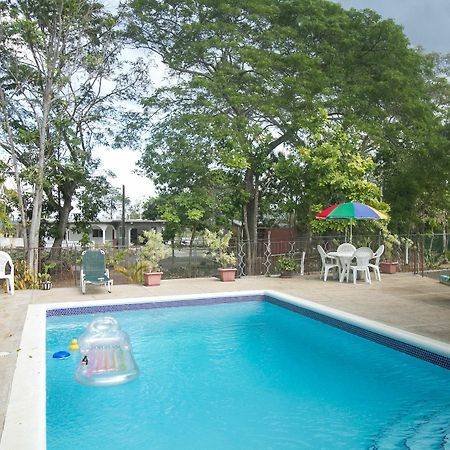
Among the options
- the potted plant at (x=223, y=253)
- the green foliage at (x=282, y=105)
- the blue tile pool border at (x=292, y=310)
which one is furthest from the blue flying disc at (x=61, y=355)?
the green foliage at (x=282, y=105)

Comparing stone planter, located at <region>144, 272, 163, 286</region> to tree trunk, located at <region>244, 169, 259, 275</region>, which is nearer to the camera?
stone planter, located at <region>144, 272, 163, 286</region>

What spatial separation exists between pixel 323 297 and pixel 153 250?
4.62 meters

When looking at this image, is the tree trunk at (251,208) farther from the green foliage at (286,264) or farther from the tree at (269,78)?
the green foliage at (286,264)

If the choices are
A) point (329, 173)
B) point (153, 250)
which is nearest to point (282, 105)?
point (329, 173)

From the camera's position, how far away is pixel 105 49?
15.9 meters

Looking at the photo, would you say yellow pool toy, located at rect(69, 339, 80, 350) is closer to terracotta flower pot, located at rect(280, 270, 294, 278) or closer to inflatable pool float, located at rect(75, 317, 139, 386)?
inflatable pool float, located at rect(75, 317, 139, 386)

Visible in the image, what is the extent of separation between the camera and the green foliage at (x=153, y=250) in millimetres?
12086

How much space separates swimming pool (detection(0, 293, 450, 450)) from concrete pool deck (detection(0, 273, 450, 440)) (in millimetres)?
568

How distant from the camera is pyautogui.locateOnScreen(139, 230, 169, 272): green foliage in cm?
1209

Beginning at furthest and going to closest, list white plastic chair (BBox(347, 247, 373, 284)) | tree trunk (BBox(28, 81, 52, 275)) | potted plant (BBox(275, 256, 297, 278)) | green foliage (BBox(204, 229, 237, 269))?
potted plant (BBox(275, 256, 297, 278)) < tree trunk (BBox(28, 81, 52, 275)) < green foliage (BBox(204, 229, 237, 269)) < white plastic chair (BBox(347, 247, 373, 284))

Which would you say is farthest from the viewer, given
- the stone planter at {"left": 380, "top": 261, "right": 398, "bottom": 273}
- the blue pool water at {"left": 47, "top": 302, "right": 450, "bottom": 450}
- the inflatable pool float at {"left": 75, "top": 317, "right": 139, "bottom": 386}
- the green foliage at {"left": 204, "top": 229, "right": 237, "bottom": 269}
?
the stone planter at {"left": 380, "top": 261, "right": 398, "bottom": 273}

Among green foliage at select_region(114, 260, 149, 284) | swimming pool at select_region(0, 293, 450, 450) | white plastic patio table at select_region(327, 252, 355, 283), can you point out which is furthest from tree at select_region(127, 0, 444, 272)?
swimming pool at select_region(0, 293, 450, 450)

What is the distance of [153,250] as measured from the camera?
12125 millimetres

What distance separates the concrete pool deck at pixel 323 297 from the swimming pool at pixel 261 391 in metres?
0.57
